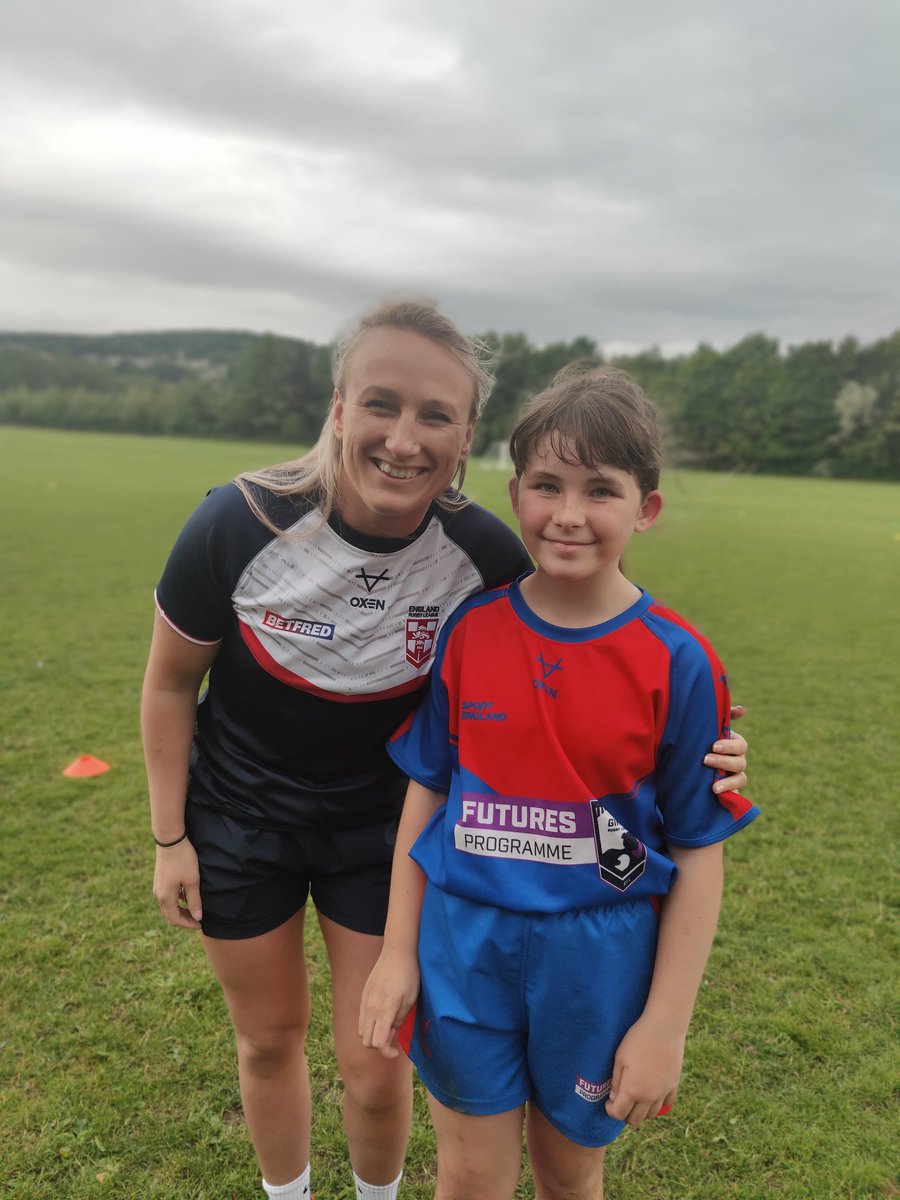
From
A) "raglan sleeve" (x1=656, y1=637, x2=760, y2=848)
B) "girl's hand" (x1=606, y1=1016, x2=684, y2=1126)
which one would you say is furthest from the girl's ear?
"girl's hand" (x1=606, y1=1016, x2=684, y2=1126)

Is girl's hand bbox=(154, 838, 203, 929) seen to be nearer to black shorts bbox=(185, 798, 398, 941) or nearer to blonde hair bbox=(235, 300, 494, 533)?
black shorts bbox=(185, 798, 398, 941)

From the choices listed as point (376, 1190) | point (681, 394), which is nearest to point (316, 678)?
point (376, 1190)

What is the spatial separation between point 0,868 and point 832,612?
1048cm

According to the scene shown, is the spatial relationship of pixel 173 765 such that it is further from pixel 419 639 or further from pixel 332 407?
pixel 332 407

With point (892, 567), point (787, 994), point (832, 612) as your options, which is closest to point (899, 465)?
point (892, 567)

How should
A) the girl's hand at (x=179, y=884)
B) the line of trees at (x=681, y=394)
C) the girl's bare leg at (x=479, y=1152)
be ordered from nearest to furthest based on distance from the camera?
the girl's bare leg at (x=479, y=1152) < the girl's hand at (x=179, y=884) < the line of trees at (x=681, y=394)

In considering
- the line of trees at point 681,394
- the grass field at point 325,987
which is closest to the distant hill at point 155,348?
the line of trees at point 681,394

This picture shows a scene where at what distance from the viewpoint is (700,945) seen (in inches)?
63.6

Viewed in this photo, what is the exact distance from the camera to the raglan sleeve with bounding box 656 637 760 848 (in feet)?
5.27

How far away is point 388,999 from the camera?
174cm

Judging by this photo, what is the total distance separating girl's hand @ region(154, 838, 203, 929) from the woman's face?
1016 mm

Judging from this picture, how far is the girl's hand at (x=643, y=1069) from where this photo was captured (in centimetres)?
159

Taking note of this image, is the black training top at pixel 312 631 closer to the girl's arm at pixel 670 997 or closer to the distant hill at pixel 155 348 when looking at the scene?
the girl's arm at pixel 670 997

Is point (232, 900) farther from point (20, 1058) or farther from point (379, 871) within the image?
point (20, 1058)
